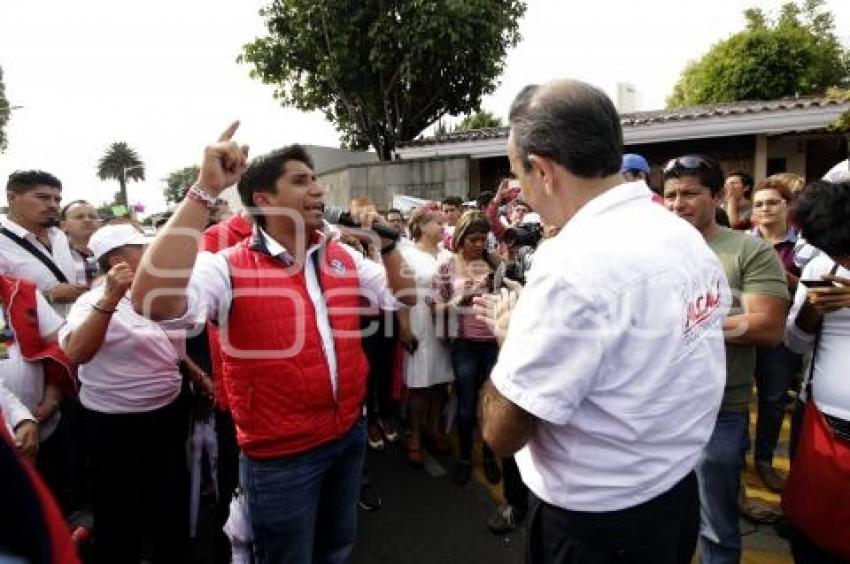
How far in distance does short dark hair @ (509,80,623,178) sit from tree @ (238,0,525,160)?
1507 cm

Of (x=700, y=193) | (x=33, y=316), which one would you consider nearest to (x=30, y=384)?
(x=33, y=316)

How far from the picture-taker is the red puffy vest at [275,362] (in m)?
2.11

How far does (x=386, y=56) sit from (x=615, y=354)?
16.1 metres

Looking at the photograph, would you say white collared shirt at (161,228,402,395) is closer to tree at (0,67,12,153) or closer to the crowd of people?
the crowd of people

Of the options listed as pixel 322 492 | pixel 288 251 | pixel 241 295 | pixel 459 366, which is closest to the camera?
pixel 241 295

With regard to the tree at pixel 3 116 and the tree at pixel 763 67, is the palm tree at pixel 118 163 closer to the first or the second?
the tree at pixel 3 116

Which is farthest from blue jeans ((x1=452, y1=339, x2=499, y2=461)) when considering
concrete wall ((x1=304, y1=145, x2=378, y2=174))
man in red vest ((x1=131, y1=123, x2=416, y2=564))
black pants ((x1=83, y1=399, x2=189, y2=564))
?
concrete wall ((x1=304, y1=145, x2=378, y2=174))

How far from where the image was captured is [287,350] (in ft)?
6.95

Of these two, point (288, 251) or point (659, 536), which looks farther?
point (288, 251)

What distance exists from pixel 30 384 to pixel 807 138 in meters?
13.0

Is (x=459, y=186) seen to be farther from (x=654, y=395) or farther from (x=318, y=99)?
(x=654, y=395)

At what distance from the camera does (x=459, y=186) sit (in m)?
12.5

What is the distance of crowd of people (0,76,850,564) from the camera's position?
1330 mm

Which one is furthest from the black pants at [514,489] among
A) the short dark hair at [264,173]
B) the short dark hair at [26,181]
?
the short dark hair at [26,181]
